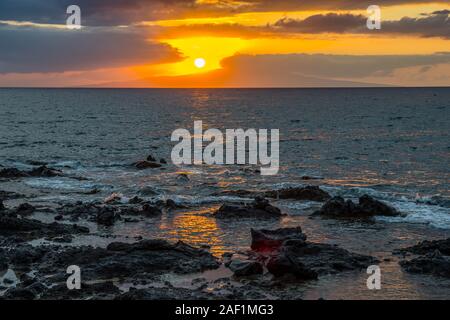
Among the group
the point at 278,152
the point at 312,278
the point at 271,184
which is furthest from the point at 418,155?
the point at 312,278

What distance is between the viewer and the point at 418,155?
64.3 meters

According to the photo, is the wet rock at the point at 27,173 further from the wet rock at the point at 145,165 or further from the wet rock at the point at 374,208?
the wet rock at the point at 374,208

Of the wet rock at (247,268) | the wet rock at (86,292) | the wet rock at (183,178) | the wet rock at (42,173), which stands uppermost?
the wet rock at (42,173)

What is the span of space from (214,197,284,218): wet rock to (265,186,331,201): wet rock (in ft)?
16.6

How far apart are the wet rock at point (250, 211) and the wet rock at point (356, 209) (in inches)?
99.2

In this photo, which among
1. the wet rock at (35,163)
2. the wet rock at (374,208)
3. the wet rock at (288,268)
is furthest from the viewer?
the wet rock at (35,163)

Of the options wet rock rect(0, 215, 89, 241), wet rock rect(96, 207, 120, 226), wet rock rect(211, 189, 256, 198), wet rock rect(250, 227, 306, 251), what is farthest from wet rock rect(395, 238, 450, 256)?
wet rock rect(211, 189, 256, 198)

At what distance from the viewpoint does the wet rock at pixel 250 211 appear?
32.8 metres

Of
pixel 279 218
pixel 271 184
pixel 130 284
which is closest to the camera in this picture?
pixel 130 284

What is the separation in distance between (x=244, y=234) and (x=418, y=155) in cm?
4093

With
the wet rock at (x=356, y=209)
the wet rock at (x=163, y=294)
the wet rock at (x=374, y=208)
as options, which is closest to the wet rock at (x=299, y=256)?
the wet rock at (x=163, y=294)

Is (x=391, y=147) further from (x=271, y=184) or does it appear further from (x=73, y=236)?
(x=73, y=236)

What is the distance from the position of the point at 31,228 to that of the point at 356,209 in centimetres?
1769
